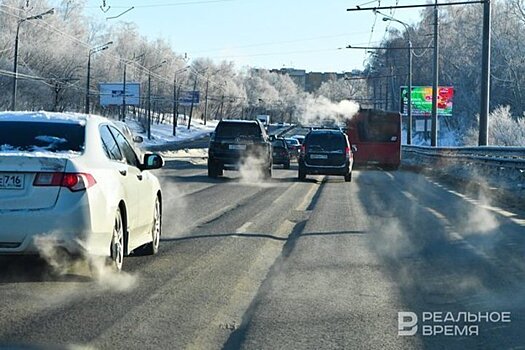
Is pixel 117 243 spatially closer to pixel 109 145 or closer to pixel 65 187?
pixel 65 187

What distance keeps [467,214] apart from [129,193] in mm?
9096

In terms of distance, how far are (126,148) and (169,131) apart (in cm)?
11157

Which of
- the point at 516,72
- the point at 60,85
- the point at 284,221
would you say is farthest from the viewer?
the point at 60,85

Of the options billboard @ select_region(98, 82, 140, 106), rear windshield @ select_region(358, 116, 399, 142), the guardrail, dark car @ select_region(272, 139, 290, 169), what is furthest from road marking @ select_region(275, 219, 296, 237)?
billboard @ select_region(98, 82, 140, 106)

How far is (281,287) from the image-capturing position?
8297mm

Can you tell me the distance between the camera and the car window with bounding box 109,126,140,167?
380 inches

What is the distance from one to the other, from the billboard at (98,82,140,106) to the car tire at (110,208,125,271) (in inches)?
3399

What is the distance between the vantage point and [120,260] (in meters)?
8.78

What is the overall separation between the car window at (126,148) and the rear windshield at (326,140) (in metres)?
18.9

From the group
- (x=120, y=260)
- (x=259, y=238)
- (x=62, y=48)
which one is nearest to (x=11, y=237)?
(x=120, y=260)

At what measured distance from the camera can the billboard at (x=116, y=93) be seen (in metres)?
93.9

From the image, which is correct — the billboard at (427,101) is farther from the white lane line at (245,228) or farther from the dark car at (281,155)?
the white lane line at (245,228)

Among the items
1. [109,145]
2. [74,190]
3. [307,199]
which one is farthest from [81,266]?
[307,199]

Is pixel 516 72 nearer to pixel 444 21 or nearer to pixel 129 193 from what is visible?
pixel 444 21
